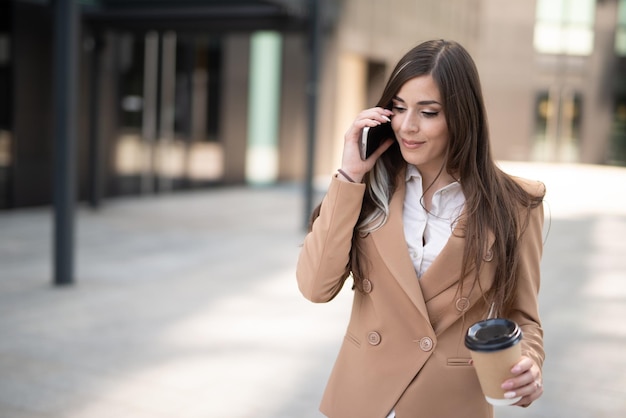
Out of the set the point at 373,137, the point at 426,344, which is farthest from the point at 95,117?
the point at 426,344

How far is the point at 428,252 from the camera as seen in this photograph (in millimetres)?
2029

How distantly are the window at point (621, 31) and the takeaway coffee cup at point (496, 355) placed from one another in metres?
32.0

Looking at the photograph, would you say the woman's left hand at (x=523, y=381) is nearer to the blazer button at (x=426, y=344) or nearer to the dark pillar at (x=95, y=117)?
the blazer button at (x=426, y=344)

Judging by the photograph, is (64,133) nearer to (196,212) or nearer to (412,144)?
(412,144)

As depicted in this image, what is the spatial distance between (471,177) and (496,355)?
0.57 metres

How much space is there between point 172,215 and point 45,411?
8.97 meters

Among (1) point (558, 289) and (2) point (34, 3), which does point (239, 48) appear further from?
(1) point (558, 289)

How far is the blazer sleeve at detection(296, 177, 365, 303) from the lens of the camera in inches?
77.4

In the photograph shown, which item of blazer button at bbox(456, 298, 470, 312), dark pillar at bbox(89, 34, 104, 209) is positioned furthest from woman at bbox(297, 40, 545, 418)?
dark pillar at bbox(89, 34, 104, 209)

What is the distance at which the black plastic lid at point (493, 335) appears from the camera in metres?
1.60

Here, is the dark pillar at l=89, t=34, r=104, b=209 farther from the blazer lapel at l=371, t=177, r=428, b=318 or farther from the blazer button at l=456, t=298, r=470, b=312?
the blazer button at l=456, t=298, r=470, b=312

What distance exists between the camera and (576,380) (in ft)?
16.5

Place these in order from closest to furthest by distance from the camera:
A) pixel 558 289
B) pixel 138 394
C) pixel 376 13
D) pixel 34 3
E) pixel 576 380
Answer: pixel 138 394 → pixel 576 380 → pixel 558 289 → pixel 34 3 → pixel 376 13

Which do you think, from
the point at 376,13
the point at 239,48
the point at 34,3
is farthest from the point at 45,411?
the point at 376,13
